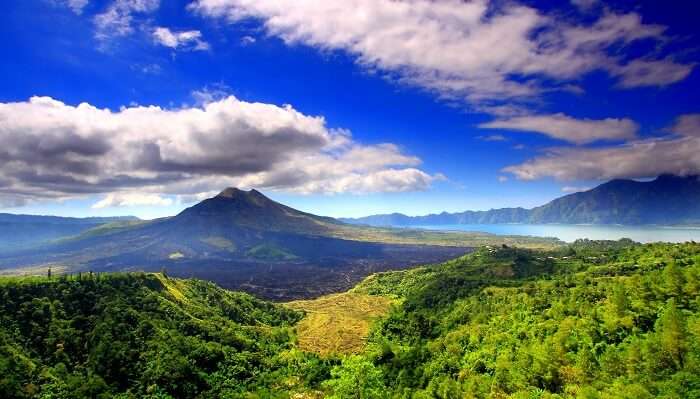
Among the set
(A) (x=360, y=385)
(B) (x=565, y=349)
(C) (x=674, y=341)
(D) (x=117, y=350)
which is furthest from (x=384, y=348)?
(C) (x=674, y=341)

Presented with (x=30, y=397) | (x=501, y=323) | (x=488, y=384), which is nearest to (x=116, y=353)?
(x=30, y=397)

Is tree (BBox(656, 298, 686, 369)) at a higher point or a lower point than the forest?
higher

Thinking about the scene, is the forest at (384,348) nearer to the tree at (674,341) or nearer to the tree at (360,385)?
the tree at (674,341)

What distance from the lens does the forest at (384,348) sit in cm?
8147

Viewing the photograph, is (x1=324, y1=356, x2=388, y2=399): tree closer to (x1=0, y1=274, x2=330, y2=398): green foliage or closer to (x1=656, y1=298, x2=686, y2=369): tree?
(x1=0, y1=274, x2=330, y2=398): green foliage

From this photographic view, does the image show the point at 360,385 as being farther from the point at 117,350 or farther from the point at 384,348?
the point at 117,350

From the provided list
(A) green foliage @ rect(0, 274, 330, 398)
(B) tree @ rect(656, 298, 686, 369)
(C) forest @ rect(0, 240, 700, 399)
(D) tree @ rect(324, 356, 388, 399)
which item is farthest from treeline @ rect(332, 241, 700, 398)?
(A) green foliage @ rect(0, 274, 330, 398)

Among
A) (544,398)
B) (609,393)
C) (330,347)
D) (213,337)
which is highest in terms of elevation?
(609,393)

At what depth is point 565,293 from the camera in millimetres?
161125

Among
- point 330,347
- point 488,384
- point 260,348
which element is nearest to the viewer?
point 488,384

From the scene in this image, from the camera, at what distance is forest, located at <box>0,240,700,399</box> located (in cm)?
8147

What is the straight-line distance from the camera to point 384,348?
157m

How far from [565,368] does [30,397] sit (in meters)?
126

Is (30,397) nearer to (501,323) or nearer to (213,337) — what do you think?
(213,337)
